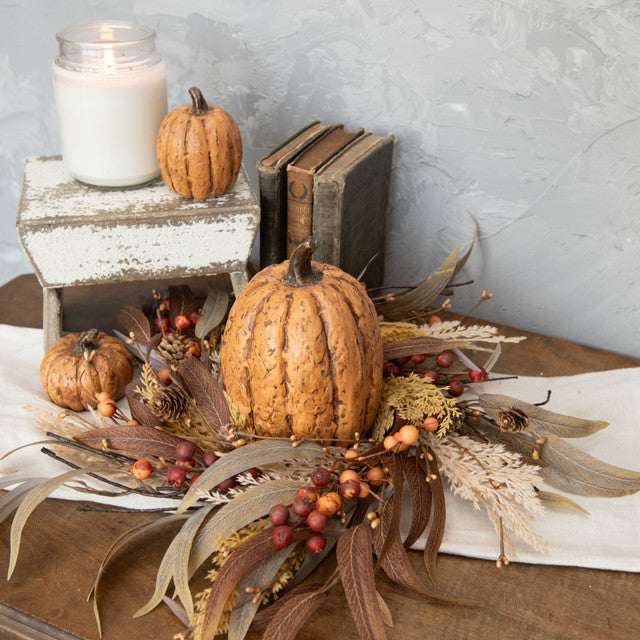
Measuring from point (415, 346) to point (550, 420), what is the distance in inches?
6.5

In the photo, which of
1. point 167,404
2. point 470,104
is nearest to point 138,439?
point 167,404

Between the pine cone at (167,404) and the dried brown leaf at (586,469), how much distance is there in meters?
0.38

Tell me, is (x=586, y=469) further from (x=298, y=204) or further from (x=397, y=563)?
(x=298, y=204)

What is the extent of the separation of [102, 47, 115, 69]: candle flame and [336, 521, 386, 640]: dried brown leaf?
1.99 ft

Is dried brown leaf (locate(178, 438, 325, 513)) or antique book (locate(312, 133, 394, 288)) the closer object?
dried brown leaf (locate(178, 438, 325, 513))

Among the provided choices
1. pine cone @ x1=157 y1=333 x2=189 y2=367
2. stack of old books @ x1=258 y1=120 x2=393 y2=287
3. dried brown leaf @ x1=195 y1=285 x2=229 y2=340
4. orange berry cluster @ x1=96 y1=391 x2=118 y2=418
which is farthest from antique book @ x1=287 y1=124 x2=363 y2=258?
orange berry cluster @ x1=96 y1=391 x2=118 y2=418

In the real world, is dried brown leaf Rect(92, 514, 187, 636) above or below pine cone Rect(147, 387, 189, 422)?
below

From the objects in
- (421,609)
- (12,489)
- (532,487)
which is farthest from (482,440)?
(12,489)

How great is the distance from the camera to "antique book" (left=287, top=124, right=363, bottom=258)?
0.89 m

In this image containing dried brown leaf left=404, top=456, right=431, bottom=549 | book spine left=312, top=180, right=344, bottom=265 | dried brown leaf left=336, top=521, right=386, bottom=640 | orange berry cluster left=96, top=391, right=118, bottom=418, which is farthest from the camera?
book spine left=312, top=180, right=344, bottom=265

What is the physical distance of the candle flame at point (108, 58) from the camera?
2.69 ft

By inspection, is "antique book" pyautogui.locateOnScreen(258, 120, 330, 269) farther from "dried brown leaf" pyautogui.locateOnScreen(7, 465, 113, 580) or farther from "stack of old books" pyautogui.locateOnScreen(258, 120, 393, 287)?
"dried brown leaf" pyautogui.locateOnScreen(7, 465, 113, 580)

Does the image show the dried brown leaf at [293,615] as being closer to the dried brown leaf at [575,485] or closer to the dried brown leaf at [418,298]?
the dried brown leaf at [575,485]

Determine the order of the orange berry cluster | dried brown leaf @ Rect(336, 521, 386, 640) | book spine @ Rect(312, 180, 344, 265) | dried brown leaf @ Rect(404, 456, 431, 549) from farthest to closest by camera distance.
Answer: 1. book spine @ Rect(312, 180, 344, 265)
2. the orange berry cluster
3. dried brown leaf @ Rect(404, 456, 431, 549)
4. dried brown leaf @ Rect(336, 521, 386, 640)
